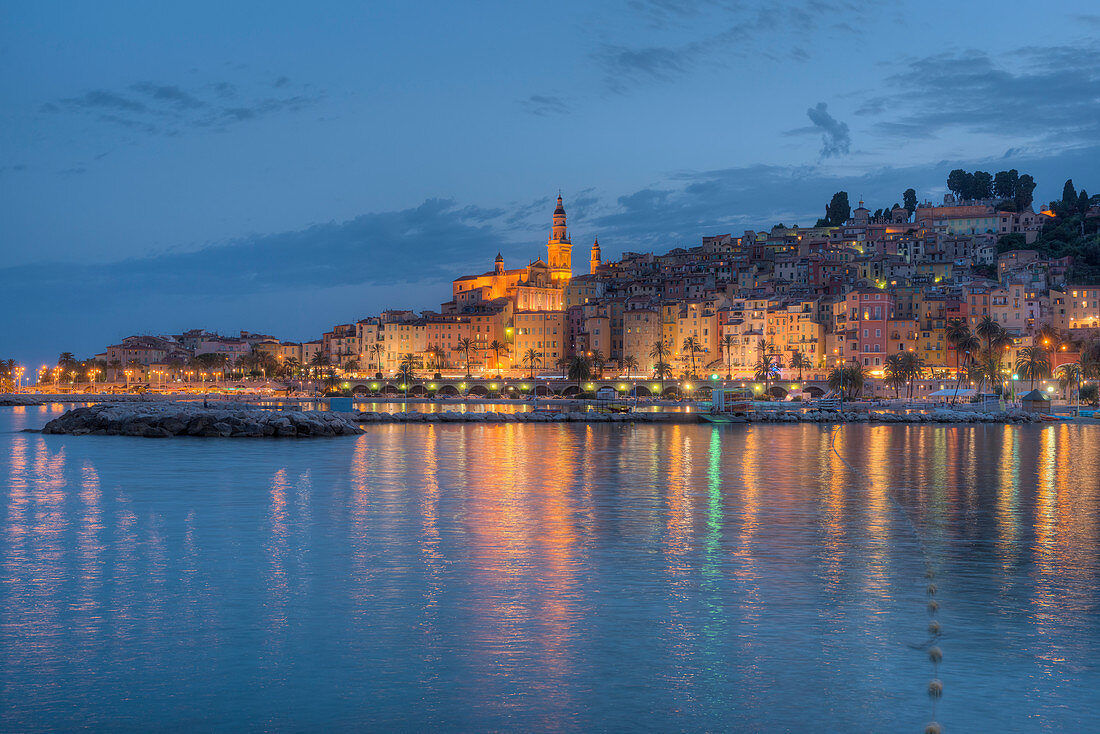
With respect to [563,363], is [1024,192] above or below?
above

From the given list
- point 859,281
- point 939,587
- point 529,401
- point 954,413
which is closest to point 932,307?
point 859,281

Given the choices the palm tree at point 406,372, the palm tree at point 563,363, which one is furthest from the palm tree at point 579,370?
the palm tree at point 406,372

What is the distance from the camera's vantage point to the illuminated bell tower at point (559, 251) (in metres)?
157

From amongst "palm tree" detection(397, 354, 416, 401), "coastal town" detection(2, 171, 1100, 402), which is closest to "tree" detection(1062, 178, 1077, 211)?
"coastal town" detection(2, 171, 1100, 402)

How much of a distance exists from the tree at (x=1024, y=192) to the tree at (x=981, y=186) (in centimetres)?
481

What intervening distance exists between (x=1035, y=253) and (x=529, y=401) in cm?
6808

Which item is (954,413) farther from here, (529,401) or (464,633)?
(464,633)

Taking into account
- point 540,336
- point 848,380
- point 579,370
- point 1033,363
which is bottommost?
point 848,380

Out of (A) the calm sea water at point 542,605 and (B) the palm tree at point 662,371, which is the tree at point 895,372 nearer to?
(B) the palm tree at point 662,371

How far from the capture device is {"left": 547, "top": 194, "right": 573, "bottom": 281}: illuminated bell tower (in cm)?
15738

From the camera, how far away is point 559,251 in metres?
161

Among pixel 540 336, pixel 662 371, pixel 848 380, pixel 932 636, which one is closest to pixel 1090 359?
pixel 848 380

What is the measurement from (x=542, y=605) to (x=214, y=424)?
40193 mm

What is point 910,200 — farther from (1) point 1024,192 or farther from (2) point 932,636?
(2) point 932,636
